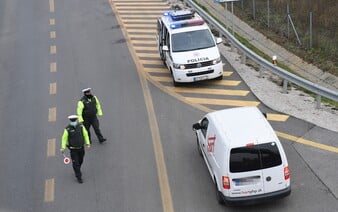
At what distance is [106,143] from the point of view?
14.5 metres

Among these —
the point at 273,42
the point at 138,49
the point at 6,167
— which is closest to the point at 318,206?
the point at 6,167

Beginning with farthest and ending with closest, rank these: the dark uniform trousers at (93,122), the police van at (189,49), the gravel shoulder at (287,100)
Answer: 1. the police van at (189,49)
2. the gravel shoulder at (287,100)
3. the dark uniform trousers at (93,122)

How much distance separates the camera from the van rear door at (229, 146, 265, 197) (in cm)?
1040

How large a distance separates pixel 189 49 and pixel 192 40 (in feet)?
1.51

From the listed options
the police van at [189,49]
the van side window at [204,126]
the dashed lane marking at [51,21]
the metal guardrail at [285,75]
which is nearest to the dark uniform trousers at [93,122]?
the van side window at [204,126]

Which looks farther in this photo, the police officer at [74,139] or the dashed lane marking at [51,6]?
the dashed lane marking at [51,6]

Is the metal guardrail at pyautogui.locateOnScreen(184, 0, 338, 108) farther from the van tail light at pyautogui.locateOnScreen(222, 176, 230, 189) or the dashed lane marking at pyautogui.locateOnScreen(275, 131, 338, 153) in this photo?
the van tail light at pyautogui.locateOnScreen(222, 176, 230, 189)

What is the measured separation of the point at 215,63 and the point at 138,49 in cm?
579

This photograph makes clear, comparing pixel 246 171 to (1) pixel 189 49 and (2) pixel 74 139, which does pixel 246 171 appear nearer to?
(2) pixel 74 139

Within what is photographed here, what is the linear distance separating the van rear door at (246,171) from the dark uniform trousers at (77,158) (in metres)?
3.78

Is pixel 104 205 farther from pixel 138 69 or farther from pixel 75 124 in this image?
pixel 138 69

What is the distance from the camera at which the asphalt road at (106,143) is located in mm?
11617

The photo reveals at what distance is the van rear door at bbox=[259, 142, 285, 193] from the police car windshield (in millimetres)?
8407

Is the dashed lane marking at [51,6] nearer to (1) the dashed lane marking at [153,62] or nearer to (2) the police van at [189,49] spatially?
(1) the dashed lane marking at [153,62]
